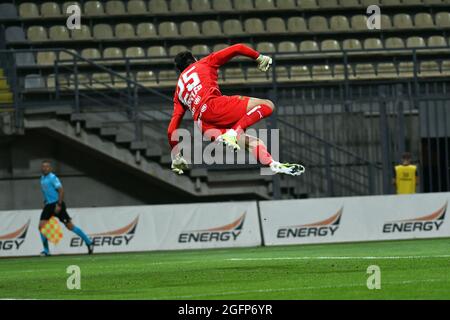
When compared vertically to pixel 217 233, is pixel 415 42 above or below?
above

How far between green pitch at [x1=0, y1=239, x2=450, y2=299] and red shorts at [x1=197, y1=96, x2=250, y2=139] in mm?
1857

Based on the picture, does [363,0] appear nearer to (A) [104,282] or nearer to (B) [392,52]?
(B) [392,52]

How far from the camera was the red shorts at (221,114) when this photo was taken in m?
13.8

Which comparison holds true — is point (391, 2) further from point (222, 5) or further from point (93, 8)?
point (93, 8)

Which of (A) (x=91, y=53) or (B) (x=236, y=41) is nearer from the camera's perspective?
(A) (x=91, y=53)

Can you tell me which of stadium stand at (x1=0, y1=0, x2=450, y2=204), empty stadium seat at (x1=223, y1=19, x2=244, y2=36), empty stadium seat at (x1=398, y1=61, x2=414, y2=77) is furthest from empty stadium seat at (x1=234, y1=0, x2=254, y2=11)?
empty stadium seat at (x1=398, y1=61, x2=414, y2=77)

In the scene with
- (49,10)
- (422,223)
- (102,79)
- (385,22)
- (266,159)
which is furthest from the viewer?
(385,22)

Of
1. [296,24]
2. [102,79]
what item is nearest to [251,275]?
[102,79]

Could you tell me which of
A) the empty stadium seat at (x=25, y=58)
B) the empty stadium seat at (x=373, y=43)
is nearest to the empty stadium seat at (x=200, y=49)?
the empty stadium seat at (x=25, y=58)

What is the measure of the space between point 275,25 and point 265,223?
329 inches

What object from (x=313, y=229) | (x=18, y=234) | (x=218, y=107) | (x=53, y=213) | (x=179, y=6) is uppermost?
(x=179, y=6)

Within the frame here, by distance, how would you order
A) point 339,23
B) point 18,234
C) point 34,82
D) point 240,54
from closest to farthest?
point 240,54
point 18,234
point 34,82
point 339,23

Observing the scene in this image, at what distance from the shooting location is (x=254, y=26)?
2859 centimetres
